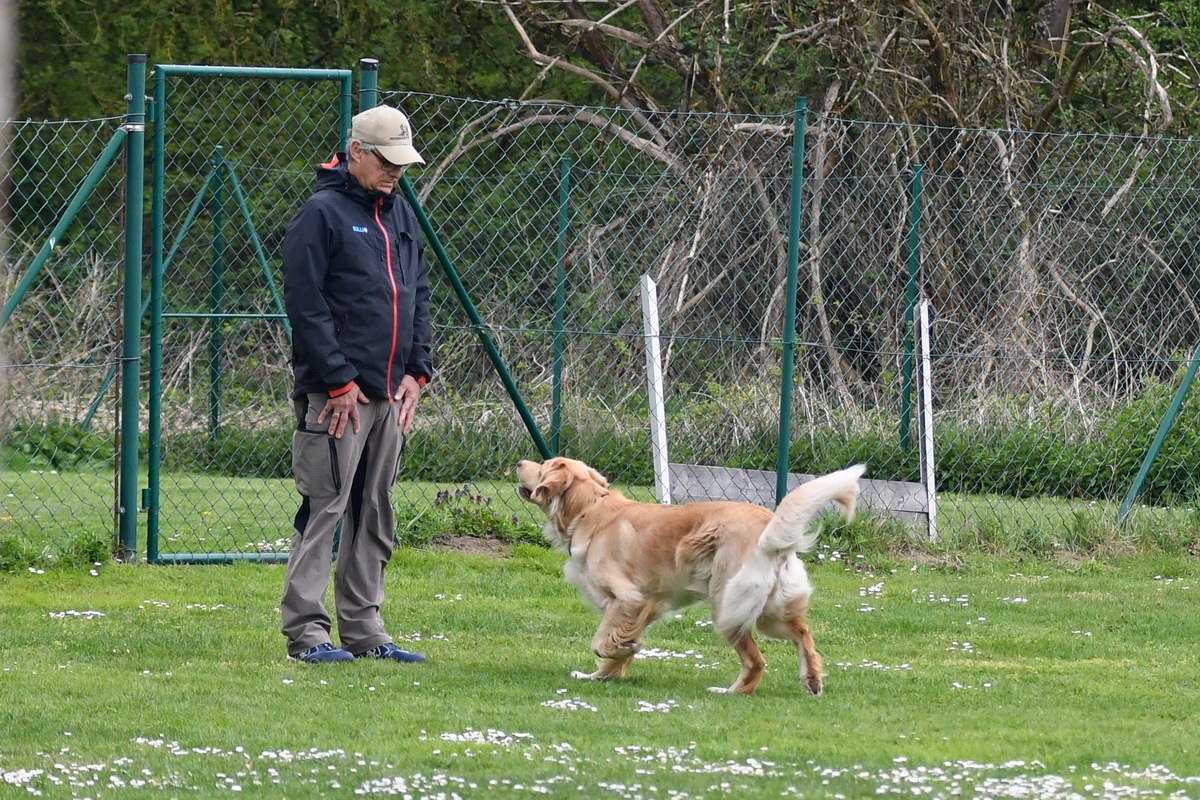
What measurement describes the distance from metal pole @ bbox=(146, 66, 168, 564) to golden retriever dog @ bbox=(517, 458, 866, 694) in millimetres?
2391

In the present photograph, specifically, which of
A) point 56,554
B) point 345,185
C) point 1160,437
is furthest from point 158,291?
point 1160,437

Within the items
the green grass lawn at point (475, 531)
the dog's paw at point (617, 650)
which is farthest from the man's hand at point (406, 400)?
the green grass lawn at point (475, 531)

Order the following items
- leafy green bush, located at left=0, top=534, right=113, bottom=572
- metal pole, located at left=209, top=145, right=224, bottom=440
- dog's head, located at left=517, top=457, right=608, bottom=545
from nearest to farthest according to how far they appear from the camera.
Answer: dog's head, located at left=517, top=457, right=608, bottom=545 → leafy green bush, located at left=0, top=534, right=113, bottom=572 → metal pole, located at left=209, top=145, right=224, bottom=440

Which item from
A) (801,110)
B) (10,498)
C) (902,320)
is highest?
(801,110)

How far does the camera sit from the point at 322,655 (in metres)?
5.61

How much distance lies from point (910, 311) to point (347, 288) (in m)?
5.22

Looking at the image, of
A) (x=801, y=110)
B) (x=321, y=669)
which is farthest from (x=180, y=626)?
(x=801, y=110)

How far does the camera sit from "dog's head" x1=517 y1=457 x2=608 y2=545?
5.79 meters

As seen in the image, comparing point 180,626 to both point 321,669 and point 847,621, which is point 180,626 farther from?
point 847,621

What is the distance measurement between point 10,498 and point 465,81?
1011cm

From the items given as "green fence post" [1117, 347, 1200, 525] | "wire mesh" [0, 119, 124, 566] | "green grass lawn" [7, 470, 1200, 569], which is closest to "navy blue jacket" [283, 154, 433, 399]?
"green grass lawn" [7, 470, 1200, 569]

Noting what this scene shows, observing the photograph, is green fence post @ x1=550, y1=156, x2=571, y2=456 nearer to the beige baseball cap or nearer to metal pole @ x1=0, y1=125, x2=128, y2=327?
metal pole @ x1=0, y1=125, x2=128, y2=327

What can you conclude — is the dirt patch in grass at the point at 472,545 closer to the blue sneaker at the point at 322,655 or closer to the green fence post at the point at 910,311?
the blue sneaker at the point at 322,655

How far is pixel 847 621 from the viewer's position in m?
6.75
